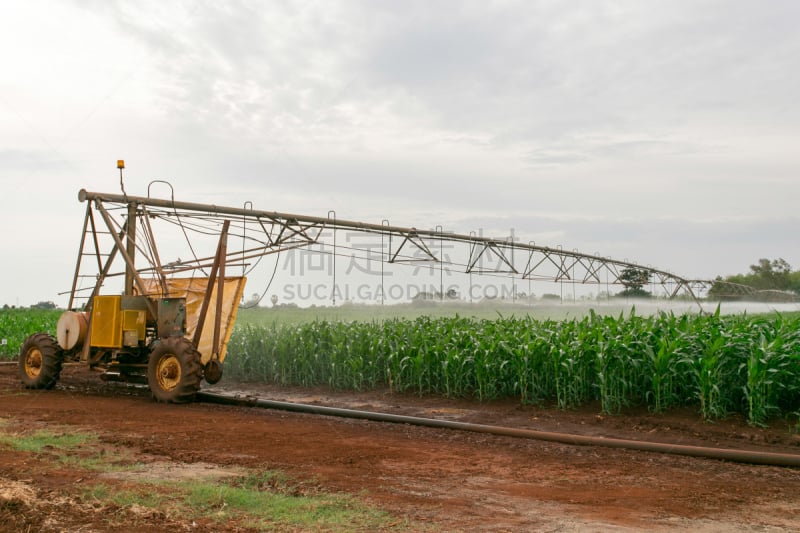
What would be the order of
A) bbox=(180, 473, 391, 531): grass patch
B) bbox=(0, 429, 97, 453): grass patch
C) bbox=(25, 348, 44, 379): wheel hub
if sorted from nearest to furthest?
bbox=(180, 473, 391, 531): grass patch
bbox=(0, 429, 97, 453): grass patch
bbox=(25, 348, 44, 379): wheel hub

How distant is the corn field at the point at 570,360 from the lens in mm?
10117

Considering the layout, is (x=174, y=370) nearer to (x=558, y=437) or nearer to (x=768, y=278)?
(x=558, y=437)

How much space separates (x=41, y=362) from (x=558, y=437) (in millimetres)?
11122

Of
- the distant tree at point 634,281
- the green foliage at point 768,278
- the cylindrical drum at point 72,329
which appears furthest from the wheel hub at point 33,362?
the green foliage at point 768,278

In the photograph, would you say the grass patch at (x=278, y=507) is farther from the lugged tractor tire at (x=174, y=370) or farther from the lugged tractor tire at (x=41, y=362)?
the lugged tractor tire at (x=41, y=362)

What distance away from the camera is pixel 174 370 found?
40.2 ft

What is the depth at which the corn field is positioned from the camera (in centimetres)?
1012

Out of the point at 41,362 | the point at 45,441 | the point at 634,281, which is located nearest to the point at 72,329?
the point at 41,362

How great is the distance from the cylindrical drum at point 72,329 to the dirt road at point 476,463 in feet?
4.79

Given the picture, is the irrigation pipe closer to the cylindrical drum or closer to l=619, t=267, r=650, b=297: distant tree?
the cylindrical drum

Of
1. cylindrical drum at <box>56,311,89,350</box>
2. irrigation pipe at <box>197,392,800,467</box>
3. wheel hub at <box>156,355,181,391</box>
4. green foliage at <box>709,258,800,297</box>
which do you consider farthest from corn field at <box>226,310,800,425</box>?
green foliage at <box>709,258,800,297</box>

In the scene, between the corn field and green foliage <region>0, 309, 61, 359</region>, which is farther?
green foliage <region>0, 309, 61, 359</region>

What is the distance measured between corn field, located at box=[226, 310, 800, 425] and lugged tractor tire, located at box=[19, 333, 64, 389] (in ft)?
15.3

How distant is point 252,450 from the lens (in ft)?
26.9
